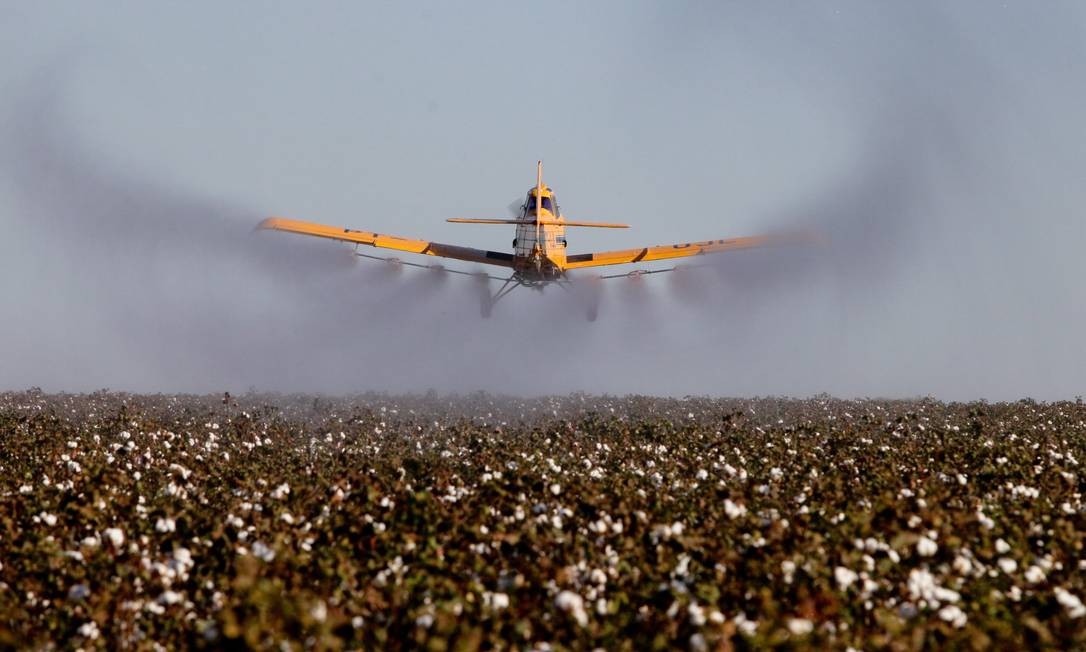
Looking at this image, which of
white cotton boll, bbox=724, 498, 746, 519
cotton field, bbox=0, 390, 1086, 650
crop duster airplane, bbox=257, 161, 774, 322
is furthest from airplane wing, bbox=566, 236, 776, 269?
white cotton boll, bbox=724, 498, 746, 519

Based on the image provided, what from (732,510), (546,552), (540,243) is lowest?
(546,552)

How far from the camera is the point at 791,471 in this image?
59.8ft

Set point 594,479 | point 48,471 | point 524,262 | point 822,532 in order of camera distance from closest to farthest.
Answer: point 822,532 → point 594,479 → point 48,471 → point 524,262

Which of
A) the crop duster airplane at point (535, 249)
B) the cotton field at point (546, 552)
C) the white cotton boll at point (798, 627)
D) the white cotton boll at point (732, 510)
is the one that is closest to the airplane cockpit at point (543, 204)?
the crop duster airplane at point (535, 249)

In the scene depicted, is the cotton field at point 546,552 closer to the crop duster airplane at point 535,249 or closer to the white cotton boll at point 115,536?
the white cotton boll at point 115,536

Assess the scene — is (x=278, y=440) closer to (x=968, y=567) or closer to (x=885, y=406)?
(x=968, y=567)

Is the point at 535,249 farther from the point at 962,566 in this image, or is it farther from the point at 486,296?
the point at 962,566

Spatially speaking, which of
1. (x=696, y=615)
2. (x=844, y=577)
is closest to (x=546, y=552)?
(x=696, y=615)

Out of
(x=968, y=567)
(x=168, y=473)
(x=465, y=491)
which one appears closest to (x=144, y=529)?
(x=465, y=491)

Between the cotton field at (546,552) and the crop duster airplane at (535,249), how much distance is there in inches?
1093

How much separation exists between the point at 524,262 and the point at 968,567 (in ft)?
125

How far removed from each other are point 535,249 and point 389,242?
7375 mm

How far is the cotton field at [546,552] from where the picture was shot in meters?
8.66

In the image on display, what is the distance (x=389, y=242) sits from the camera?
5016 cm
